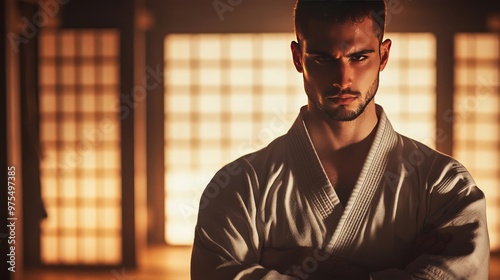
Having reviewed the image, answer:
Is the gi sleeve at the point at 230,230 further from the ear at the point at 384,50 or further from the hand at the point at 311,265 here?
the ear at the point at 384,50

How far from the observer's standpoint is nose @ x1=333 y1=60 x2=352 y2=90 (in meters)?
1.72

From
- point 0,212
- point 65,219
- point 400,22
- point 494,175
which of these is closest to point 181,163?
point 65,219

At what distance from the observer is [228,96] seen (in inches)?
124

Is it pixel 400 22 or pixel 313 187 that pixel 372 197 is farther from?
pixel 400 22

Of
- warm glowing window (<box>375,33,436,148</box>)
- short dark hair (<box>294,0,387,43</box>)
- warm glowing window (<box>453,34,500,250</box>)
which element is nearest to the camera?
short dark hair (<box>294,0,387,43</box>)

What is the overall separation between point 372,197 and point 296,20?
677 mm

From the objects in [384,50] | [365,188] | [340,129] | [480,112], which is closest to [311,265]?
[365,188]

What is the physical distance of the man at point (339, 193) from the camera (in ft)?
5.46

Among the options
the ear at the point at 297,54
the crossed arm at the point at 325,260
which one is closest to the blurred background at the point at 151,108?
the ear at the point at 297,54

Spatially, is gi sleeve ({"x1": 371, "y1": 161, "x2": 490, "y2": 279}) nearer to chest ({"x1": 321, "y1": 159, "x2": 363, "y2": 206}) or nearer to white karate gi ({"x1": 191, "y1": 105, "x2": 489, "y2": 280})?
white karate gi ({"x1": 191, "y1": 105, "x2": 489, "y2": 280})

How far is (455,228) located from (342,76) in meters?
0.62

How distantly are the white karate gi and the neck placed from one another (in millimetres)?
35

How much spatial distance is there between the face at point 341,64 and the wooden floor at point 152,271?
1.60m

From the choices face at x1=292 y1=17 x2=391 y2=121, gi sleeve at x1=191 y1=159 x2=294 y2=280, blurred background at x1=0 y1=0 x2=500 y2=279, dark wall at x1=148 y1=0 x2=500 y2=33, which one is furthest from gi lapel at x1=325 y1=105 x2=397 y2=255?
blurred background at x1=0 y1=0 x2=500 y2=279
